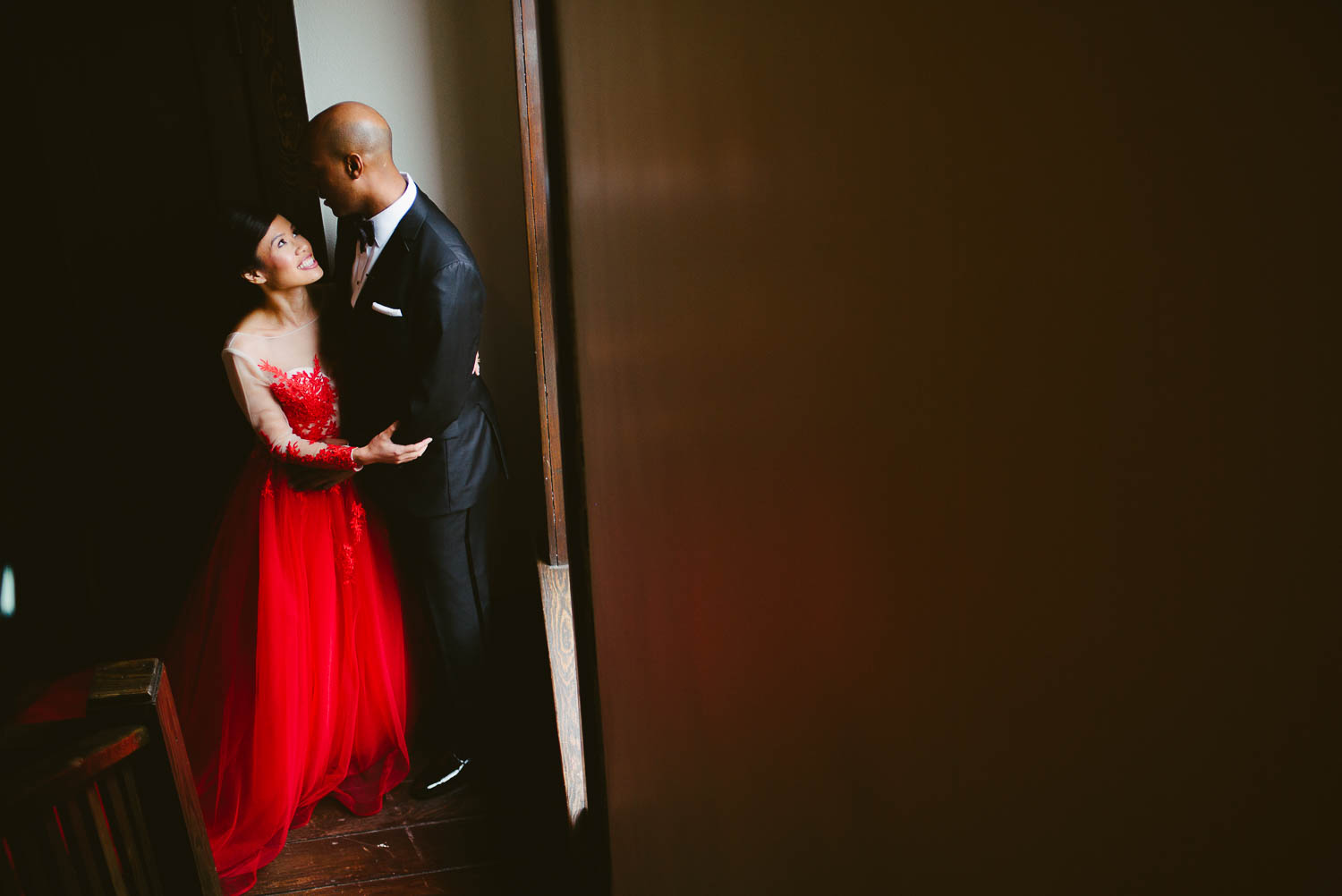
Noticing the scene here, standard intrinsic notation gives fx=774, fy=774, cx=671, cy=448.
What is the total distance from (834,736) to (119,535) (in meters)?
2.30

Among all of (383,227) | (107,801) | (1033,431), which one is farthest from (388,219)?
(1033,431)

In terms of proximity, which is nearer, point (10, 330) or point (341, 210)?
point (341, 210)

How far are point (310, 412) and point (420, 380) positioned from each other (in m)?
0.31

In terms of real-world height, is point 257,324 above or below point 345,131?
below

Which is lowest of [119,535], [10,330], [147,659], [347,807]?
[347,807]

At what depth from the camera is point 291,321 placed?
5.49 ft

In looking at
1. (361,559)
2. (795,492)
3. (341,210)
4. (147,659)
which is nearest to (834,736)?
(795,492)

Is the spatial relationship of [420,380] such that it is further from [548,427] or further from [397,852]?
[397,852]

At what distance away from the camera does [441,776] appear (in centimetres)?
178

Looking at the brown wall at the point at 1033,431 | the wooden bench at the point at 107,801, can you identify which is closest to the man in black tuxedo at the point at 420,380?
the wooden bench at the point at 107,801

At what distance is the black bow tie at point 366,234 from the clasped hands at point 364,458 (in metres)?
0.36

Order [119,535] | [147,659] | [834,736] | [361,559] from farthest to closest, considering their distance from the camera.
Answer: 1. [119,535]
2. [361,559]
3. [147,659]
4. [834,736]

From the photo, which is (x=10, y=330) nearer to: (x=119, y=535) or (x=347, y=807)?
(x=119, y=535)

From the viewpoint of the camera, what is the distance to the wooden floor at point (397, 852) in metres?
1.54
